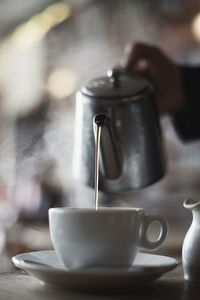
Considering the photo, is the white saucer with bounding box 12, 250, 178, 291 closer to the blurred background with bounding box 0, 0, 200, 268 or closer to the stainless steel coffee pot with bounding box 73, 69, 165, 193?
the stainless steel coffee pot with bounding box 73, 69, 165, 193

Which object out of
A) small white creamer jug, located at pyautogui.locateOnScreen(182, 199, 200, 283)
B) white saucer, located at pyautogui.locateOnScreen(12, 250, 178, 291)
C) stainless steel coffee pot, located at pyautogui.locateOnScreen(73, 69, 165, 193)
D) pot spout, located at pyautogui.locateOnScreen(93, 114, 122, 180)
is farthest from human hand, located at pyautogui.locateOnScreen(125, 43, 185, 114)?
white saucer, located at pyautogui.locateOnScreen(12, 250, 178, 291)

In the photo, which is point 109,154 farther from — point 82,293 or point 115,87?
point 82,293

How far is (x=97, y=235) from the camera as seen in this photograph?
554 mm

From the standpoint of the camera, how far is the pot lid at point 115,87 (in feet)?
3.14

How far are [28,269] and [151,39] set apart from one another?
842 mm

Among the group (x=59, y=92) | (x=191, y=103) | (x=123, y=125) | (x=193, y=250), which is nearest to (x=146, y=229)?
(x=193, y=250)

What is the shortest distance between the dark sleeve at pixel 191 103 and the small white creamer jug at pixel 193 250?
21.2 inches

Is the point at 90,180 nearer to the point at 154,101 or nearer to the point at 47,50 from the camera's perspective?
the point at 154,101

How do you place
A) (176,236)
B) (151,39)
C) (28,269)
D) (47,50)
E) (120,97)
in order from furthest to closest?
(47,50) < (151,39) < (176,236) < (120,97) < (28,269)

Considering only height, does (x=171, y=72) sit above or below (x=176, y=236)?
above

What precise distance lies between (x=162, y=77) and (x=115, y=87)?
0.70 ft

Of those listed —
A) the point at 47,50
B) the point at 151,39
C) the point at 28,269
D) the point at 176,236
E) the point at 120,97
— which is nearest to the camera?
the point at 28,269

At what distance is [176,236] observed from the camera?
1136 millimetres

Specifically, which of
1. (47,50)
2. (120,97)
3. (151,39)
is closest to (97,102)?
(120,97)
